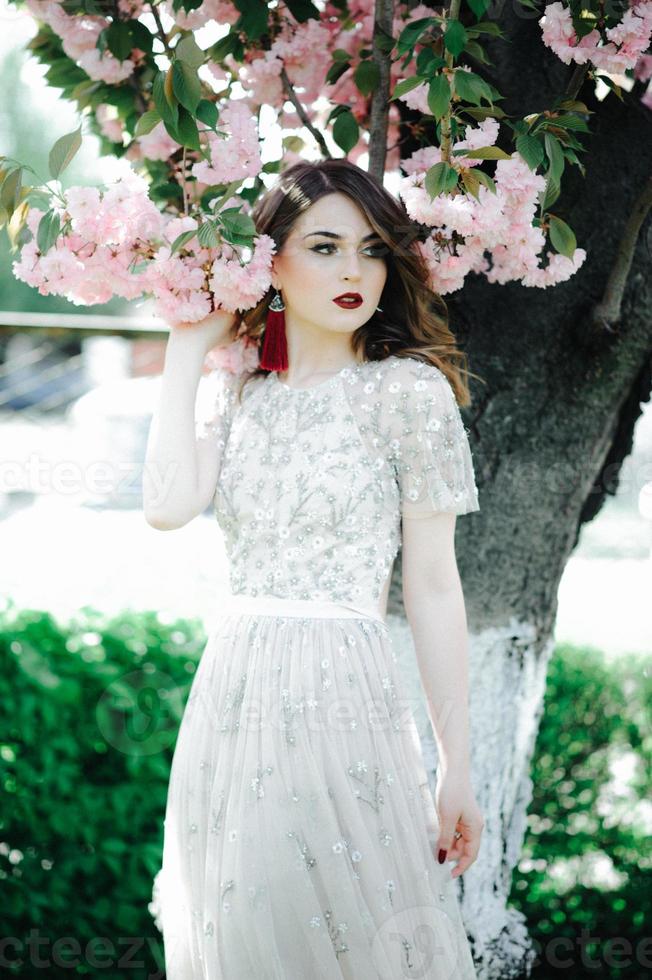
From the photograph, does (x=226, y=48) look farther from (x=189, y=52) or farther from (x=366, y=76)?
(x=189, y=52)

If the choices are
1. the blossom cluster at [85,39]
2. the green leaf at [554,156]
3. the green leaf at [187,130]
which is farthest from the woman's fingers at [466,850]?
the blossom cluster at [85,39]

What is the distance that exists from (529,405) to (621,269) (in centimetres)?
35

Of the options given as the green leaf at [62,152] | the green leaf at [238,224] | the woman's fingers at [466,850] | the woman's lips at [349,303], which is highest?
the green leaf at [62,152]

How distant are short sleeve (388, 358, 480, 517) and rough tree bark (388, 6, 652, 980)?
1.58ft

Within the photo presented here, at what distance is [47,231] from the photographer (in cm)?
172

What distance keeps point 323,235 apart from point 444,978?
1287 millimetres

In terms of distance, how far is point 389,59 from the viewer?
6.81ft

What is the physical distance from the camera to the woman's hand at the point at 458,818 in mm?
1728

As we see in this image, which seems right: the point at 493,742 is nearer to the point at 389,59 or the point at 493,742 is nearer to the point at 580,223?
the point at 580,223

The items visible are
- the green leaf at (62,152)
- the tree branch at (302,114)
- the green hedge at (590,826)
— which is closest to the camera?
the green leaf at (62,152)

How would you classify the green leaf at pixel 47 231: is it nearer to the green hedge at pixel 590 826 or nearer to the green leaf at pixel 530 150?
the green leaf at pixel 530 150

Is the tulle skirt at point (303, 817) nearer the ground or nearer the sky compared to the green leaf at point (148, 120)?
nearer the ground

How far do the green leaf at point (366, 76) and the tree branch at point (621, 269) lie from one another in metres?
0.59

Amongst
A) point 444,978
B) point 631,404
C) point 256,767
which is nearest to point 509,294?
point 631,404
